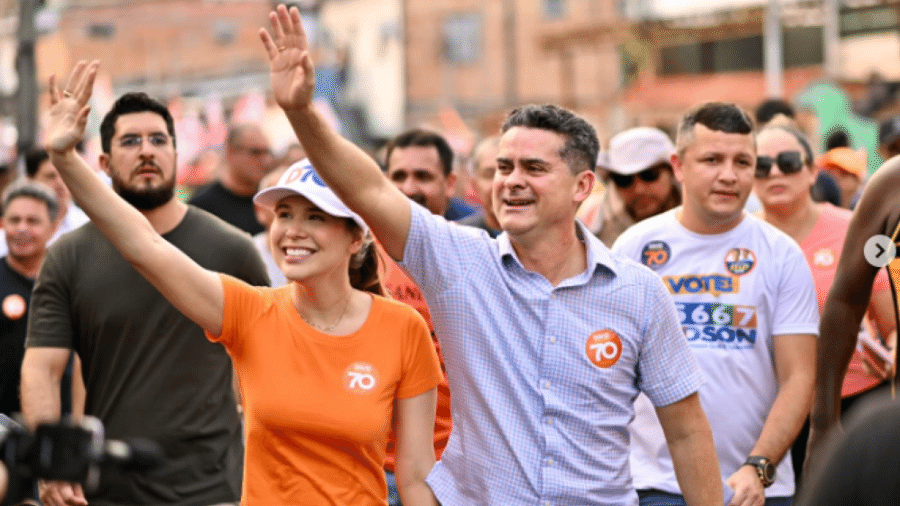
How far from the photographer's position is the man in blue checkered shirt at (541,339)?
167 inches

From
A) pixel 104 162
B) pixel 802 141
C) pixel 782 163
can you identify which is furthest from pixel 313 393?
pixel 802 141

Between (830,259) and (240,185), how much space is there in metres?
4.69

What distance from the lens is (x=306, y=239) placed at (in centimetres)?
463

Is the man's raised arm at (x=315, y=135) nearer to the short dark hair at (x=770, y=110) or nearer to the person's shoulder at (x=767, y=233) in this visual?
the person's shoulder at (x=767, y=233)

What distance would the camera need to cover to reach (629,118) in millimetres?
42250

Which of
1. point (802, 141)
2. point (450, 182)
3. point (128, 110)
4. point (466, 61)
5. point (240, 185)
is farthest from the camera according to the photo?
point (466, 61)

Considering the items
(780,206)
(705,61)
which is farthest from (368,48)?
(780,206)

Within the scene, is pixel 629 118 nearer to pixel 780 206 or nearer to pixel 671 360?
pixel 780 206

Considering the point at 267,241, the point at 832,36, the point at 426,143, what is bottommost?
the point at 267,241

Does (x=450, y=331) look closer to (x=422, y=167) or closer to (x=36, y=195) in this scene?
(x=422, y=167)

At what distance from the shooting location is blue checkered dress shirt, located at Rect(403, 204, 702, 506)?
13.9ft

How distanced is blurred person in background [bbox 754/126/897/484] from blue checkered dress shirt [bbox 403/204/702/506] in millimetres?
2912

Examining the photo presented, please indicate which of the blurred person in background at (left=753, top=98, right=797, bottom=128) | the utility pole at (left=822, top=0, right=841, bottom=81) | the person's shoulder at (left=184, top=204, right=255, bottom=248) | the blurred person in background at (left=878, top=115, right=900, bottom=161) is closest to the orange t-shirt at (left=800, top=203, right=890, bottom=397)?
the blurred person in background at (left=878, top=115, right=900, bottom=161)

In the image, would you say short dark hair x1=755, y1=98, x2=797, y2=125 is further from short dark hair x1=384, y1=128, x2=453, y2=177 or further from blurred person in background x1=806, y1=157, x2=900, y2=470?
blurred person in background x1=806, y1=157, x2=900, y2=470
